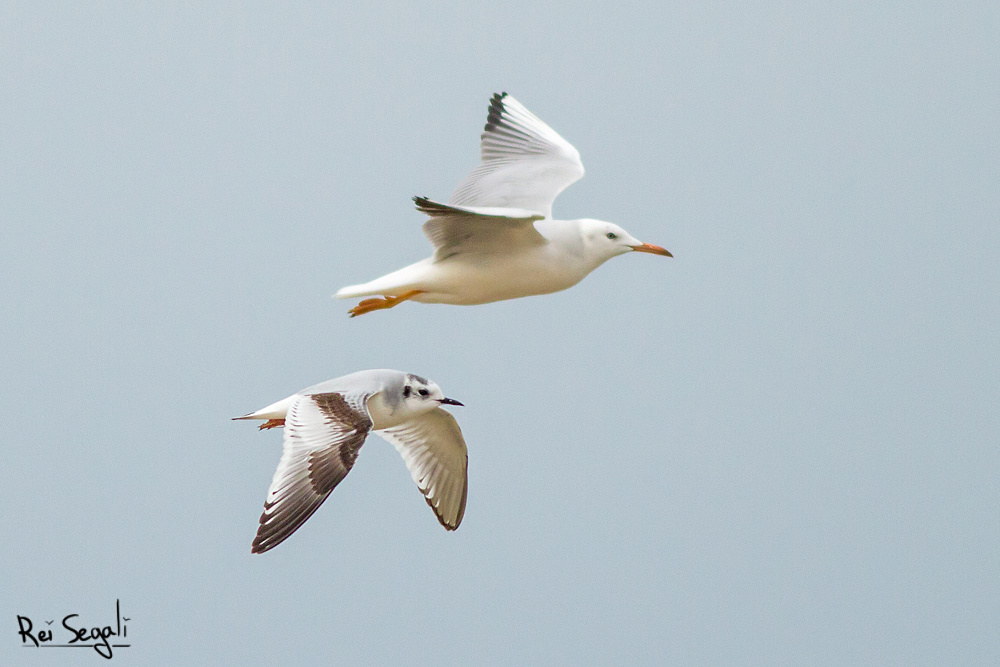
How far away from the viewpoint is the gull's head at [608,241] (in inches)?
210

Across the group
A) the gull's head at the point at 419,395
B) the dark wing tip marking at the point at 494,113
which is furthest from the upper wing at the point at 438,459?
the dark wing tip marking at the point at 494,113

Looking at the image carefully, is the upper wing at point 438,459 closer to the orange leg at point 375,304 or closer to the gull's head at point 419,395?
the gull's head at point 419,395

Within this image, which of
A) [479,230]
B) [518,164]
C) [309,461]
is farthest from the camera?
[518,164]

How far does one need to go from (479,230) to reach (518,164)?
3.59 feet

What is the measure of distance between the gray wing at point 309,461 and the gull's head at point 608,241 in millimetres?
1082

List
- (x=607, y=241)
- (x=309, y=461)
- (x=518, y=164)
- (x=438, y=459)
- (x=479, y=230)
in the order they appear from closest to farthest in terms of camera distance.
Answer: (x=309, y=461), (x=479, y=230), (x=607, y=241), (x=438, y=459), (x=518, y=164)

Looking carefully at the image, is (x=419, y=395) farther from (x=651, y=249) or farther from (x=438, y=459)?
(x=651, y=249)

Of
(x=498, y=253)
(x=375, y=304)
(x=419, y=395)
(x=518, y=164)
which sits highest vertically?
(x=518, y=164)

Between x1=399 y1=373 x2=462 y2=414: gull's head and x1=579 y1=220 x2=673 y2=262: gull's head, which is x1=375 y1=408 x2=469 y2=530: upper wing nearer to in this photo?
x1=399 y1=373 x2=462 y2=414: gull's head

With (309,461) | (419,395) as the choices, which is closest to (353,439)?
(309,461)

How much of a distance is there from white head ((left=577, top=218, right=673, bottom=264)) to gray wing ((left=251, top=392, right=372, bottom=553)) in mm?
1076

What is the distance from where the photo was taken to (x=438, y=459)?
5.59 metres

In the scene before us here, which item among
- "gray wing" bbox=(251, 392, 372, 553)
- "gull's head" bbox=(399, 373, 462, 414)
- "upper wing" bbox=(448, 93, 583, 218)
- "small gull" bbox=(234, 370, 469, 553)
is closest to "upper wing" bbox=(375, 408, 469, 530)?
"small gull" bbox=(234, 370, 469, 553)

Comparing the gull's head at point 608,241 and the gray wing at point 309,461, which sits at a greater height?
the gull's head at point 608,241
